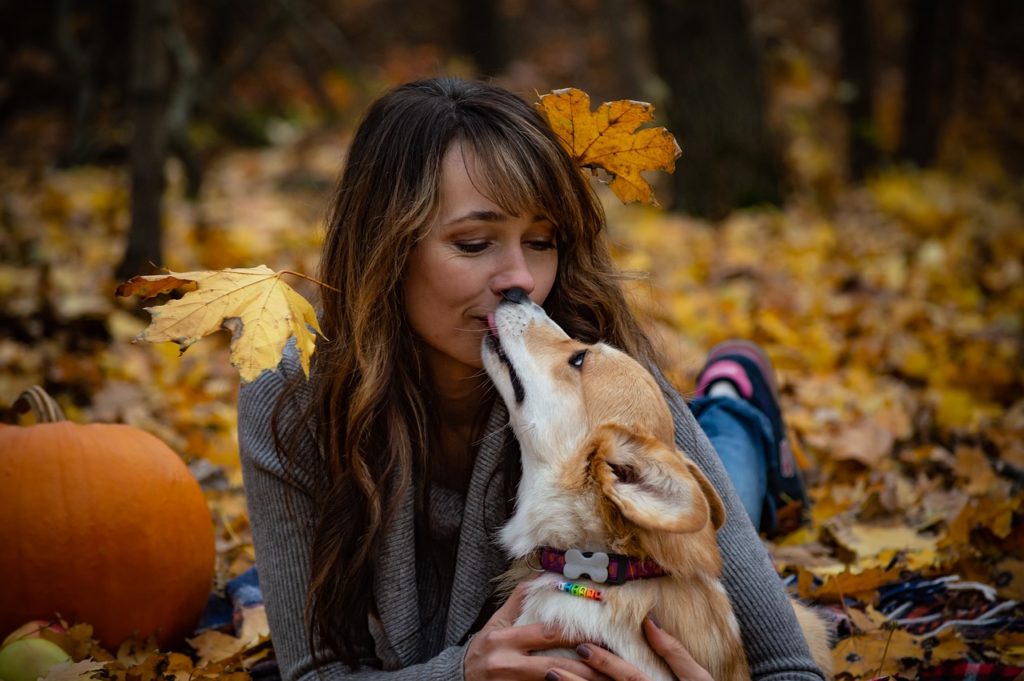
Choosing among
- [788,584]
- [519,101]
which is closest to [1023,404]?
[788,584]

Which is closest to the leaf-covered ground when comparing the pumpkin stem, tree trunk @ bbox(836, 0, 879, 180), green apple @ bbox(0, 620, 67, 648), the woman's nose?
green apple @ bbox(0, 620, 67, 648)

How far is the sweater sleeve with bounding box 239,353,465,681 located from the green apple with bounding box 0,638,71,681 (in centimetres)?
55

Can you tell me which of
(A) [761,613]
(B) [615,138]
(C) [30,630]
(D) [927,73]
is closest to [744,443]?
(A) [761,613]

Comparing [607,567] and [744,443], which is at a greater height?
[607,567]

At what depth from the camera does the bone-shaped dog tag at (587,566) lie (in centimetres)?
215

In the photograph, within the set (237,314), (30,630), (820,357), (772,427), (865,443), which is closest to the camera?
(237,314)

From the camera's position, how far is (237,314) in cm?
Result: 198

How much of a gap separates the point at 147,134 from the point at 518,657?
3.73 meters

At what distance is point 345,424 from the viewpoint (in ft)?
8.16

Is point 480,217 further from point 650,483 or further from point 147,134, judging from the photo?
point 147,134

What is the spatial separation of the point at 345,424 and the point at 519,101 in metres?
1.02

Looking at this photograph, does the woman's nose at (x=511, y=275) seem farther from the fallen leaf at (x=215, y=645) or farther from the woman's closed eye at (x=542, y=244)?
the fallen leaf at (x=215, y=645)

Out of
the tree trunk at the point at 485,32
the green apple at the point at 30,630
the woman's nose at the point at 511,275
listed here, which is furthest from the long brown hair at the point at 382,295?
the tree trunk at the point at 485,32

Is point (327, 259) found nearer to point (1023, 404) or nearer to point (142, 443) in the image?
point (142, 443)
